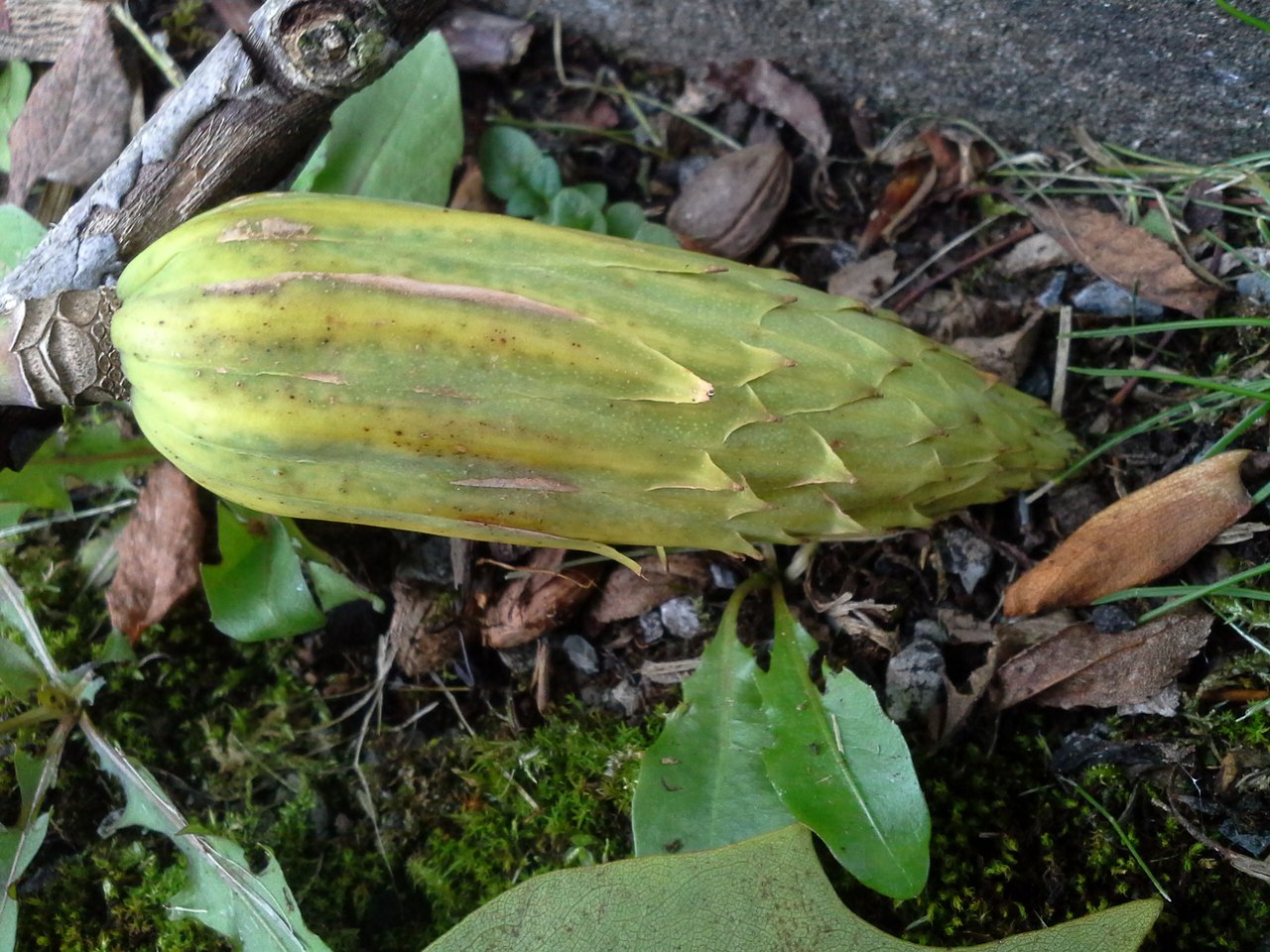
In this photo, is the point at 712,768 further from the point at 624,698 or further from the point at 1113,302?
the point at 1113,302

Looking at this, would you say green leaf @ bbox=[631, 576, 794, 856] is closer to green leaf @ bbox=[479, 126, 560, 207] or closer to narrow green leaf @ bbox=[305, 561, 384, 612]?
narrow green leaf @ bbox=[305, 561, 384, 612]

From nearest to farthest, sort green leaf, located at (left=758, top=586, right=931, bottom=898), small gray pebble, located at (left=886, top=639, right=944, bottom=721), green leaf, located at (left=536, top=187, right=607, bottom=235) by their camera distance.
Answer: green leaf, located at (left=758, top=586, right=931, bottom=898), small gray pebble, located at (left=886, top=639, right=944, bottom=721), green leaf, located at (left=536, top=187, right=607, bottom=235)

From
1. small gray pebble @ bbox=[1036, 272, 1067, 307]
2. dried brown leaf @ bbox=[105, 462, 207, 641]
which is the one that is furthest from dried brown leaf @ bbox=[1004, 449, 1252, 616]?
dried brown leaf @ bbox=[105, 462, 207, 641]

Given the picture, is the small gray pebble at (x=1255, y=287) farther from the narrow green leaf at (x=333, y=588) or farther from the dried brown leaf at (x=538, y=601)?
the narrow green leaf at (x=333, y=588)

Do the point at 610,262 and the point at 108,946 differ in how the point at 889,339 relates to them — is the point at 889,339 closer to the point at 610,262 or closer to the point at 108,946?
the point at 610,262

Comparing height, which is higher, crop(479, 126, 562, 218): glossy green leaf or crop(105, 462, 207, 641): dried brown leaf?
crop(479, 126, 562, 218): glossy green leaf

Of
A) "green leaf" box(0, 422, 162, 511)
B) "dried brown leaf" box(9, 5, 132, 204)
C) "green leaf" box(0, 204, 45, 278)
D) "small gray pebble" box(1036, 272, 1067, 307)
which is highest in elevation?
"dried brown leaf" box(9, 5, 132, 204)

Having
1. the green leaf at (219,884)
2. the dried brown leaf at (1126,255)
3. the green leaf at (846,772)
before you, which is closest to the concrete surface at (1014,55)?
the dried brown leaf at (1126,255)
